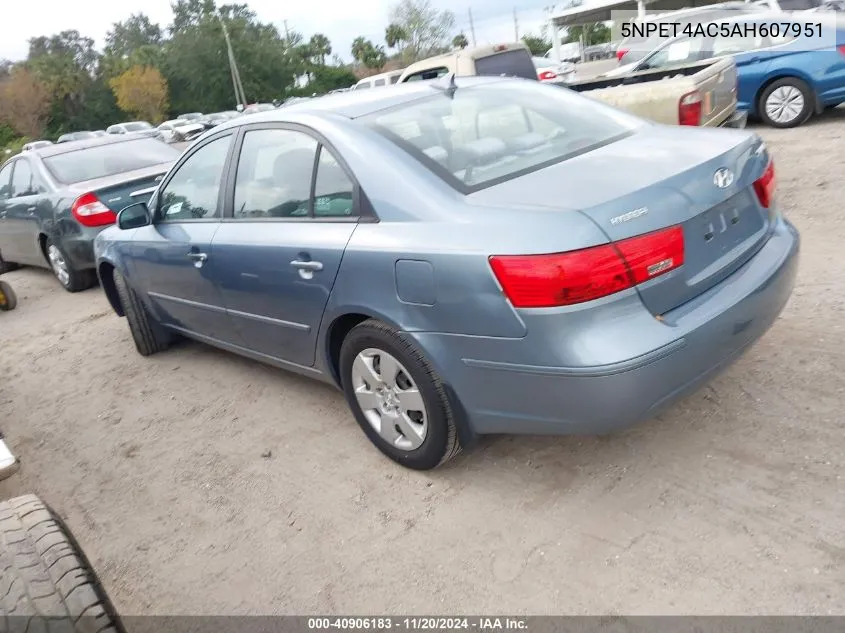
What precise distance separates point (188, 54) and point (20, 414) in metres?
69.4

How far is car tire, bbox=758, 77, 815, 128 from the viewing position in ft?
29.3

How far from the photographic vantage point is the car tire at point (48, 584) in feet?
6.65

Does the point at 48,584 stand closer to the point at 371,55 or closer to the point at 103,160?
the point at 103,160

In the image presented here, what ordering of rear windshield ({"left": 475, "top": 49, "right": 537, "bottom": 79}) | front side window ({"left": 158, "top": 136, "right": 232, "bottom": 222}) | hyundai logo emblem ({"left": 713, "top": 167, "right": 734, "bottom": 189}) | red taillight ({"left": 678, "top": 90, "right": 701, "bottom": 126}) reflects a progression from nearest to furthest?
1. hyundai logo emblem ({"left": 713, "top": 167, "right": 734, "bottom": 189})
2. front side window ({"left": 158, "top": 136, "right": 232, "bottom": 222})
3. red taillight ({"left": 678, "top": 90, "right": 701, "bottom": 126})
4. rear windshield ({"left": 475, "top": 49, "right": 537, "bottom": 79})

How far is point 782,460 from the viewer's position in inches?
112

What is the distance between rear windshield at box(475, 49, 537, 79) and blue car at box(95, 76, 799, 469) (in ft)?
21.7

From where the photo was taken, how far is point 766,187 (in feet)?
9.86

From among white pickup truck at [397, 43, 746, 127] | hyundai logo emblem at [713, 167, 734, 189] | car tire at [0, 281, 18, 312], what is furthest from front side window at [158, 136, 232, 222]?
car tire at [0, 281, 18, 312]

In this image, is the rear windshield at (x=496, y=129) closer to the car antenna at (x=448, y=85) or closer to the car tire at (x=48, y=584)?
the car antenna at (x=448, y=85)

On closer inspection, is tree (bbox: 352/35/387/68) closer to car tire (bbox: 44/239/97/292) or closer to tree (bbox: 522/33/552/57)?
tree (bbox: 522/33/552/57)

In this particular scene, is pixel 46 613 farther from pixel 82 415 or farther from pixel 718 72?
pixel 718 72

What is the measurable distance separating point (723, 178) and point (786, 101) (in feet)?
25.0

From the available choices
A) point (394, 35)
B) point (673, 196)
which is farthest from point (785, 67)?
point (394, 35)

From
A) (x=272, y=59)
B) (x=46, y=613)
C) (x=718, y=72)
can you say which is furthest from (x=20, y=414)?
(x=272, y=59)
